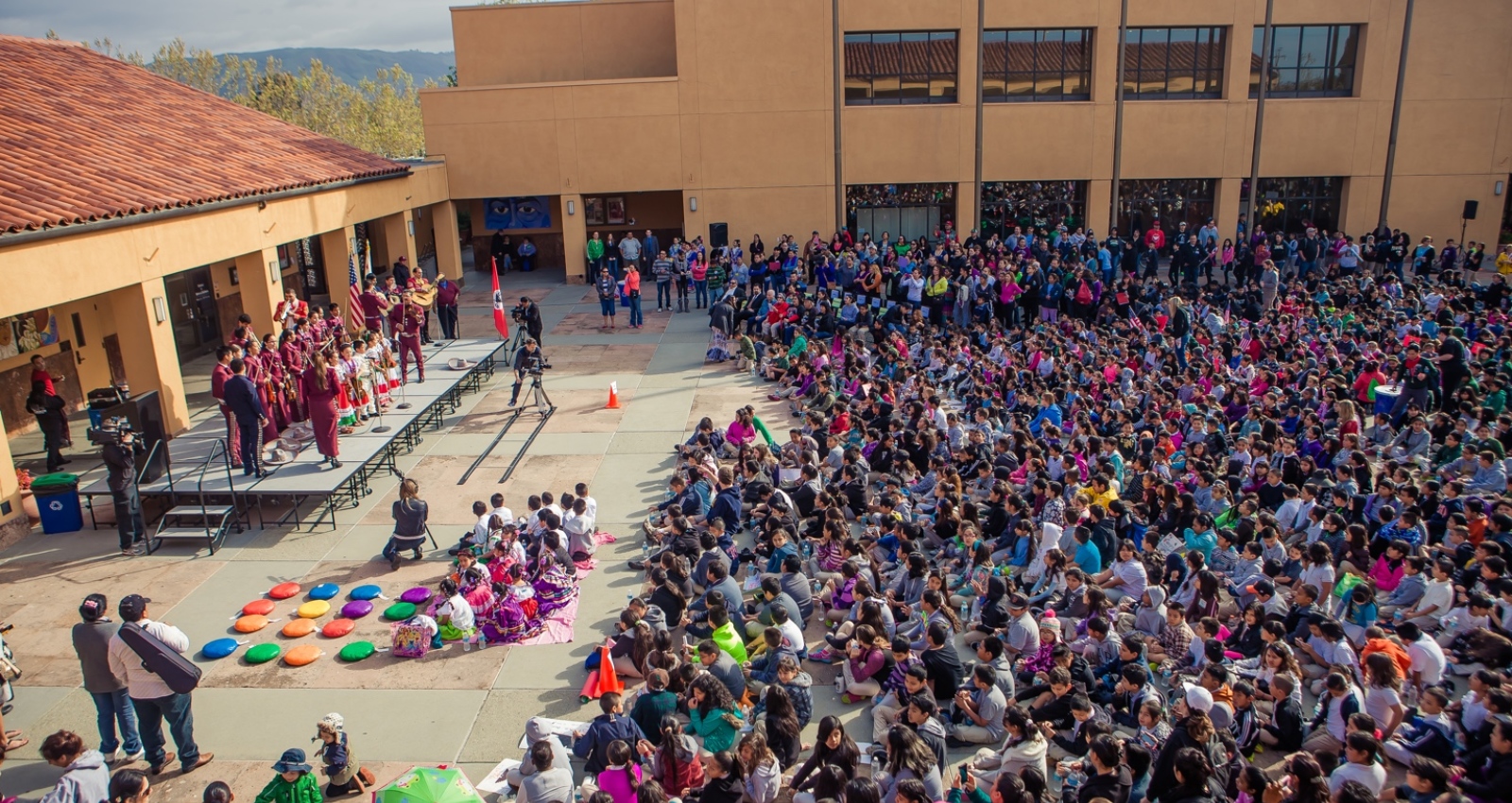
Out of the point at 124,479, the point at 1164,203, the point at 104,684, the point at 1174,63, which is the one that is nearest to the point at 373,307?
the point at 124,479

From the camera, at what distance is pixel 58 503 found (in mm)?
13227

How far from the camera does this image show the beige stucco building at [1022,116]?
90.8 ft

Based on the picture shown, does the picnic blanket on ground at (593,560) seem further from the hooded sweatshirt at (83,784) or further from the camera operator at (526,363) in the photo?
the camera operator at (526,363)

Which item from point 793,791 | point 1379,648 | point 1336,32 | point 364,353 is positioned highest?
point 1336,32

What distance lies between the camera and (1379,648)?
804 centimetres

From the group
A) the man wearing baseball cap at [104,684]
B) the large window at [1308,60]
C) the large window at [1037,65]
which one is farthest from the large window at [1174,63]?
the man wearing baseball cap at [104,684]

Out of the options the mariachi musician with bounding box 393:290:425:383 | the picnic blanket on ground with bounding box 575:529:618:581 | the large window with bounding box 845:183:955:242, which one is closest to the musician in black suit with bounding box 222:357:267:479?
the mariachi musician with bounding box 393:290:425:383

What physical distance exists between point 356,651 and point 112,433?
189 inches

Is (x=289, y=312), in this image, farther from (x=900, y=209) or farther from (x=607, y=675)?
(x=900, y=209)

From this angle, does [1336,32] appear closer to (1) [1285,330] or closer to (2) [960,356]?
(1) [1285,330]

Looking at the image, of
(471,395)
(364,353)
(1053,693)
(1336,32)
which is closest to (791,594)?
(1053,693)

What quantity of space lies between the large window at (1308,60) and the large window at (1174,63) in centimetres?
110

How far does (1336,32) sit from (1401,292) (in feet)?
35.0

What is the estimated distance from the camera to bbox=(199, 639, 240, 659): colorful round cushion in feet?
33.7
